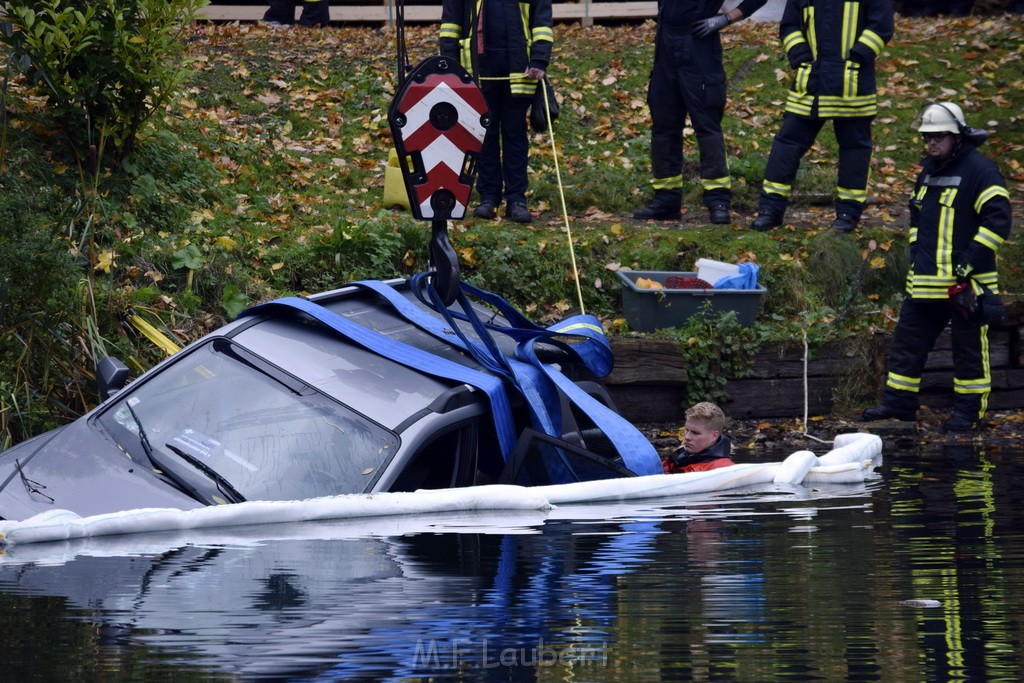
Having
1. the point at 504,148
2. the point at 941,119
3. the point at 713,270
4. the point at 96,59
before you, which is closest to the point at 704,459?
the point at 713,270

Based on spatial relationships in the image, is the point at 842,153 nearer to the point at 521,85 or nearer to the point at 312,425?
the point at 521,85

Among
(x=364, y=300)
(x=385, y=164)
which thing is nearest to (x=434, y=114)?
(x=364, y=300)

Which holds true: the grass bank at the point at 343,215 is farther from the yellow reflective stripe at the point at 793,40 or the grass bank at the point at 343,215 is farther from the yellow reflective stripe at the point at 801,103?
the yellow reflective stripe at the point at 793,40

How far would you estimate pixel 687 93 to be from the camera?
1121 cm

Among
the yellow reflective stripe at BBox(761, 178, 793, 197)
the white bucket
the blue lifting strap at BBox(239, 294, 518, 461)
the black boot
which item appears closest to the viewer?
the blue lifting strap at BBox(239, 294, 518, 461)

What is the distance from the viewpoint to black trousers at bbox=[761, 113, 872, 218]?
435 inches

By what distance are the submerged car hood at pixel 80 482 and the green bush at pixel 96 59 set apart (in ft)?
15.2

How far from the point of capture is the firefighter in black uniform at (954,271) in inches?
374

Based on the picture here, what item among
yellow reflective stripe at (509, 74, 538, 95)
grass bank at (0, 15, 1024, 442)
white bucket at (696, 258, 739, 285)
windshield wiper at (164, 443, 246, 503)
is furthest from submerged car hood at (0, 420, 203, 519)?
yellow reflective stripe at (509, 74, 538, 95)

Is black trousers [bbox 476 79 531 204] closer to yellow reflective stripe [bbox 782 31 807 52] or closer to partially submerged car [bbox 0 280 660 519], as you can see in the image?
yellow reflective stripe [bbox 782 31 807 52]

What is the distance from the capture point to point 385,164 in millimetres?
12844

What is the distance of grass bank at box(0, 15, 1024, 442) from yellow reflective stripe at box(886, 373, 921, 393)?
Answer: 22.5 inches

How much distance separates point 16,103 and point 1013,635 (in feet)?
27.7

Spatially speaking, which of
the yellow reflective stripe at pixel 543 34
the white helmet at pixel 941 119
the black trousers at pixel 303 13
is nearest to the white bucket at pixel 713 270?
the white helmet at pixel 941 119
